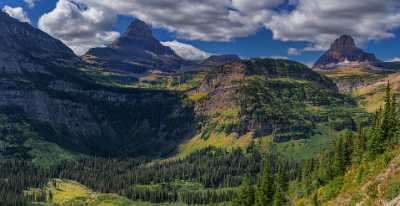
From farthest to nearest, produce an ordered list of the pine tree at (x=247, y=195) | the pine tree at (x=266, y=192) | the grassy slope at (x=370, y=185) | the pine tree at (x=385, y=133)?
the pine tree at (x=247, y=195) < the pine tree at (x=266, y=192) < the pine tree at (x=385, y=133) < the grassy slope at (x=370, y=185)

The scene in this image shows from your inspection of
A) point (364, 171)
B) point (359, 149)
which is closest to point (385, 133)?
point (364, 171)

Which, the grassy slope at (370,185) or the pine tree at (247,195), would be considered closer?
the grassy slope at (370,185)

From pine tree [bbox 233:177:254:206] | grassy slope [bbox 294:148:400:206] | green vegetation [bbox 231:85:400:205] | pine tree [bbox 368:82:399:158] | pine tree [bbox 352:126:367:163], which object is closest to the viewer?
grassy slope [bbox 294:148:400:206]

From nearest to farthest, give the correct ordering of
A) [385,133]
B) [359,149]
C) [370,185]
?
[370,185] → [385,133] → [359,149]

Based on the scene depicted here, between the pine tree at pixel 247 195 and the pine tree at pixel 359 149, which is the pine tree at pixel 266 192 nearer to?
Answer: the pine tree at pixel 247 195

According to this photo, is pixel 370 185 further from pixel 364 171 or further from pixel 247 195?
pixel 247 195

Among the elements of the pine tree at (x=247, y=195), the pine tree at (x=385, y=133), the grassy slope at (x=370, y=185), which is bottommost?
the pine tree at (x=247, y=195)

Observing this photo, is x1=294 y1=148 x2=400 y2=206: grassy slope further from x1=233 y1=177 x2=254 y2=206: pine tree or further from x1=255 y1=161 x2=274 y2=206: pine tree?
x1=233 y1=177 x2=254 y2=206: pine tree

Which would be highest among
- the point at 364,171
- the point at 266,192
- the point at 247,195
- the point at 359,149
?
the point at 359,149

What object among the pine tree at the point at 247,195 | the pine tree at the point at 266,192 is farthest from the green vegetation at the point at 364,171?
the pine tree at the point at 247,195

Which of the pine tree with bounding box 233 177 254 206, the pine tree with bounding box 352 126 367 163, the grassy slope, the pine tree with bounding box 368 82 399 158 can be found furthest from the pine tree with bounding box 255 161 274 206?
the pine tree with bounding box 368 82 399 158

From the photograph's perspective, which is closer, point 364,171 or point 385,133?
point 364,171

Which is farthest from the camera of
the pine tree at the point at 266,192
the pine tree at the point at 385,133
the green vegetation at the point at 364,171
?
the pine tree at the point at 266,192

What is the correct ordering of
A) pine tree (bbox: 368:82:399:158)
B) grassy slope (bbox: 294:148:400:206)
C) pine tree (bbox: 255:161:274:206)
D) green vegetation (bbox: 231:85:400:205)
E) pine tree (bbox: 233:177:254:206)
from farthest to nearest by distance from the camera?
pine tree (bbox: 233:177:254:206)
pine tree (bbox: 255:161:274:206)
pine tree (bbox: 368:82:399:158)
green vegetation (bbox: 231:85:400:205)
grassy slope (bbox: 294:148:400:206)
